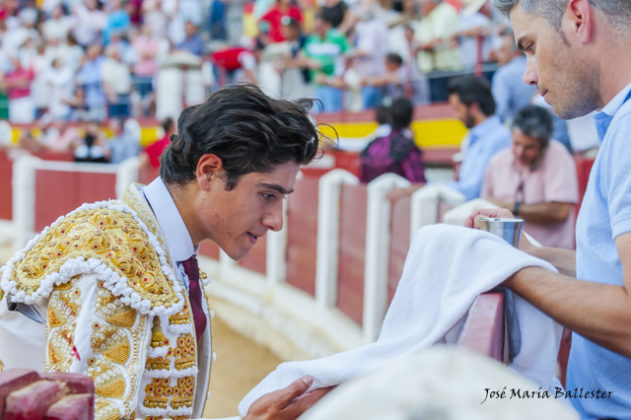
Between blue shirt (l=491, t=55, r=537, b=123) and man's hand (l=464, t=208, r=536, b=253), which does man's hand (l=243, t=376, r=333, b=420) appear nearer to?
man's hand (l=464, t=208, r=536, b=253)

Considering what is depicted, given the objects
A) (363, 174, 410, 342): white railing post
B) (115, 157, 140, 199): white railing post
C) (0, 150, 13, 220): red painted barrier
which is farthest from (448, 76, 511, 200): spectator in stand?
(0, 150, 13, 220): red painted barrier

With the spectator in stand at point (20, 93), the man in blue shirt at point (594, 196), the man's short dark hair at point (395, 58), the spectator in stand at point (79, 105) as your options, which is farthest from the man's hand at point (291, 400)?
the spectator in stand at point (20, 93)

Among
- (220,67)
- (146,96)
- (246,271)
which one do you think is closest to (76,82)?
(146,96)

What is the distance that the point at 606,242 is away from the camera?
3.98ft

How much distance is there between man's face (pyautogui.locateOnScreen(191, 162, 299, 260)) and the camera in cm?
165

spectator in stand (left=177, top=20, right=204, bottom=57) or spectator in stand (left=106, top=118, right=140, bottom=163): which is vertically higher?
spectator in stand (left=177, top=20, right=204, bottom=57)

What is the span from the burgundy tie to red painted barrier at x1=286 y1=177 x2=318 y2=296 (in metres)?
4.10

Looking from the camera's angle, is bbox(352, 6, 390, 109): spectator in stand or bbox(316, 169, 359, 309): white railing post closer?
bbox(316, 169, 359, 309): white railing post

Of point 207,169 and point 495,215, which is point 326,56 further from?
point 495,215

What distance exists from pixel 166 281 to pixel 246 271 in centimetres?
550

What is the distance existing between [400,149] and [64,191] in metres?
6.04

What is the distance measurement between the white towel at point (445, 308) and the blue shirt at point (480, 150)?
2697 millimetres

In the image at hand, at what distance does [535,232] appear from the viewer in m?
3.23

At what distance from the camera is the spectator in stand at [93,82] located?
11.5 metres
